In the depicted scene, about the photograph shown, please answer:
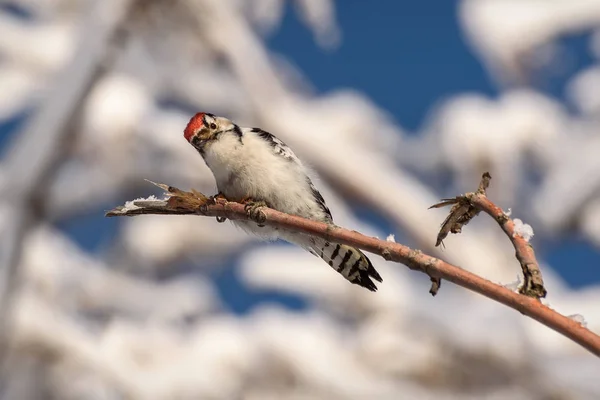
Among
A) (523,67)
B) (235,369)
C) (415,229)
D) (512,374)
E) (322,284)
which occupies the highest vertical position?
(523,67)

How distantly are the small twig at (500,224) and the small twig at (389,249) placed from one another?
12 mm

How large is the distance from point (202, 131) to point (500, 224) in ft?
2.65

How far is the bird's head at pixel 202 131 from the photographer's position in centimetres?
147

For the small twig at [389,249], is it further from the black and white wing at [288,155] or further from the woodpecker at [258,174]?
the black and white wing at [288,155]

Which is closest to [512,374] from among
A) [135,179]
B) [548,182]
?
[548,182]

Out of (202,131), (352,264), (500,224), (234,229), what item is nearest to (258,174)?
(202,131)

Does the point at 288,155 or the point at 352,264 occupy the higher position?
the point at 288,155

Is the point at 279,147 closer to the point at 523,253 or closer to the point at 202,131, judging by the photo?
the point at 202,131

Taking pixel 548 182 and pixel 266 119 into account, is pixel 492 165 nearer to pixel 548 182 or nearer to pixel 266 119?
pixel 548 182

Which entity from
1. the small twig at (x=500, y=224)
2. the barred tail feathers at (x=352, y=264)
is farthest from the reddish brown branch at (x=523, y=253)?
the barred tail feathers at (x=352, y=264)

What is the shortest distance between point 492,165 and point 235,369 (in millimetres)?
2330

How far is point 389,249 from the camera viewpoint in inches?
29.3

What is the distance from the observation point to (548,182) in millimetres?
5402

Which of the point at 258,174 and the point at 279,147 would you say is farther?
the point at 279,147
